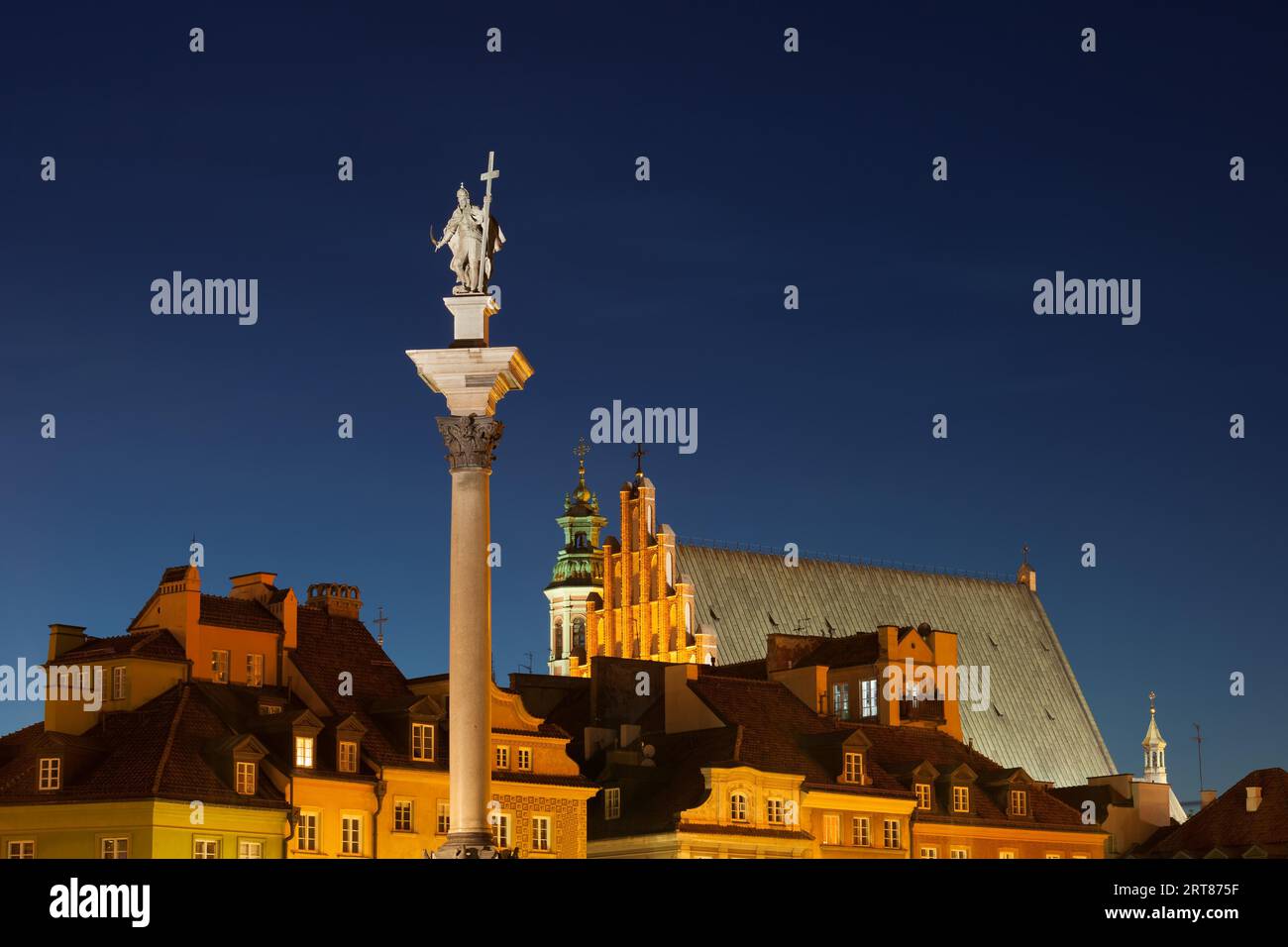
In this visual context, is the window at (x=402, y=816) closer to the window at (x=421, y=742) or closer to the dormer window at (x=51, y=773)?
the window at (x=421, y=742)

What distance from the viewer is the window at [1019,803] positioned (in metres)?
86.7

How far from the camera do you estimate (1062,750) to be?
12412 cm

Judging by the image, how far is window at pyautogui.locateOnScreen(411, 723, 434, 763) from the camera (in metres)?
72.5

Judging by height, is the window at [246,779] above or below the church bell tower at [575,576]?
below

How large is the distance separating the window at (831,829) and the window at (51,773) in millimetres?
25646

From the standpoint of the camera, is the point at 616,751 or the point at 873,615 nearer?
the point at 616,751

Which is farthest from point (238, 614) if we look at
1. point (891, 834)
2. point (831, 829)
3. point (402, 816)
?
point (891, 834)

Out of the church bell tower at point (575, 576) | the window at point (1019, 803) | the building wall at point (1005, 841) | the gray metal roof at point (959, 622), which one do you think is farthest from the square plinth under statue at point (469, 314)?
the church bell tower at point (575, 576)

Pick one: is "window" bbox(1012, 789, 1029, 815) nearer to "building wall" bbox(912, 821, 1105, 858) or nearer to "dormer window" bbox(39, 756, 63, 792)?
"building wall" bbox(912, 821, 1105, 858)

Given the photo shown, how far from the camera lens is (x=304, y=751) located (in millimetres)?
69250
